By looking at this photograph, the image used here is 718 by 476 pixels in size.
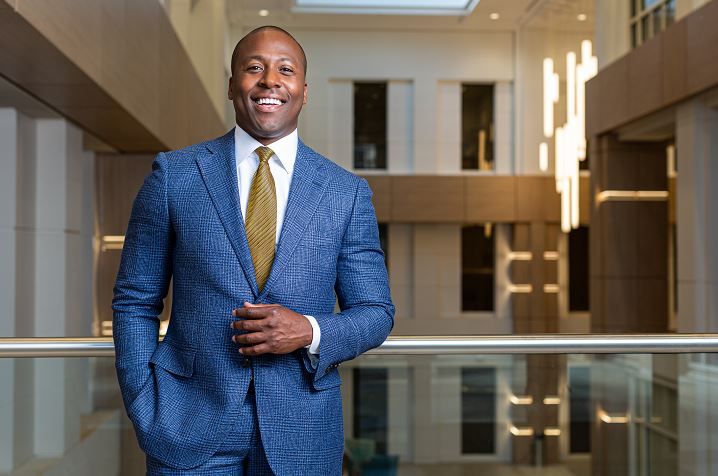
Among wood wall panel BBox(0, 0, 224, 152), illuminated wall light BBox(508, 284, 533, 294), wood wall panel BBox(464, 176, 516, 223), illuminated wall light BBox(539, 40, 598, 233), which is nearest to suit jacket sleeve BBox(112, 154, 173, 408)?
wood wall panel BBox(0, 0, 224, 152)

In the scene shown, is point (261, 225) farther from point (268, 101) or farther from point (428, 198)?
point (428, 198)

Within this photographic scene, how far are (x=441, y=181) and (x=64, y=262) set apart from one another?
44.4 ft

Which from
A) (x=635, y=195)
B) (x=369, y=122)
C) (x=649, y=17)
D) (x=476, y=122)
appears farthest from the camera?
(x=476, y=122)

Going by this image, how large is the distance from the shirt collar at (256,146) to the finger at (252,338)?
1.39 feet

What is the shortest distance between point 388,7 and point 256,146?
726 inches

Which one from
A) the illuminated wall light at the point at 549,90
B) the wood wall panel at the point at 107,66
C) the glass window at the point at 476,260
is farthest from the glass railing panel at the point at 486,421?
the glass window at the point at 476,260

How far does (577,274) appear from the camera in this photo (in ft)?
70.2

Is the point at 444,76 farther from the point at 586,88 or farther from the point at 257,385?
the point at 257,385

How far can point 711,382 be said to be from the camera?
3770 mm

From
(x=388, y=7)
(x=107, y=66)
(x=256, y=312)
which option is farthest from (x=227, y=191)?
(x=388, y=7)

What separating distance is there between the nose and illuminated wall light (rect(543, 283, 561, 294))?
63.5 feet

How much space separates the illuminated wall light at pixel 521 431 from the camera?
4.48m

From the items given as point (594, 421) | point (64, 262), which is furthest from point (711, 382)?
point (64, 262)

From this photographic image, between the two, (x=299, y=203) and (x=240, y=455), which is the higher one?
(x=299, y=203)
